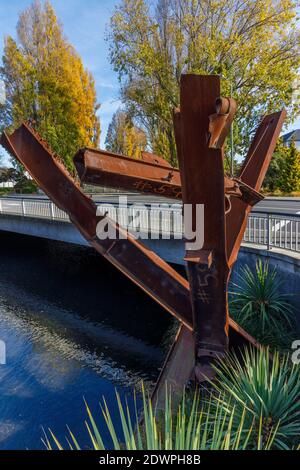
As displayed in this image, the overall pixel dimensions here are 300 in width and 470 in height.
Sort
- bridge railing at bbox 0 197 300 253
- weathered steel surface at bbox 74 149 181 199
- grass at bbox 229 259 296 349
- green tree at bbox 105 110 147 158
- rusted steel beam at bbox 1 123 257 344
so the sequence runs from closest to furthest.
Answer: weathered steel surface at bbox 74 149 181 199 < rusted steel beam at bbox 1 123 257 344 < grass at bbox 229 259 296 349 < bridge railing at bbox 0 197 300 253 < green tree at bbox 105 110 147 158

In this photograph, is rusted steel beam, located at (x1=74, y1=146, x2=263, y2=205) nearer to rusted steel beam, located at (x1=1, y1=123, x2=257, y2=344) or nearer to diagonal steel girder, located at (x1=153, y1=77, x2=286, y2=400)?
diagonal steel girder, located at (x1=153, y1=77, x2=286, y2=400)

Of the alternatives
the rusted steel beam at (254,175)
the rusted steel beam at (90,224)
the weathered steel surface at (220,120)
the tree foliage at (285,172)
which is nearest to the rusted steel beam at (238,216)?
the rusted steel beam at (254,175)

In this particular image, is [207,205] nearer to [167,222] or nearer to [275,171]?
[167,222]

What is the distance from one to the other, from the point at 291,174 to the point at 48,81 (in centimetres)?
2471

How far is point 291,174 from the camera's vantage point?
3388 cm

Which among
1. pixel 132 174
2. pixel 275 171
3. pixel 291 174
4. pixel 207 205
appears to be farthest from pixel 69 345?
pixel 275 171

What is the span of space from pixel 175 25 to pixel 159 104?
11.5 ft

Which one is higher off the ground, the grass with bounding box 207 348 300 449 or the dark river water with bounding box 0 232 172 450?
the grass with bounding box 207 348 300 449

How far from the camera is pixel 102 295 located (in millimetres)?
13516

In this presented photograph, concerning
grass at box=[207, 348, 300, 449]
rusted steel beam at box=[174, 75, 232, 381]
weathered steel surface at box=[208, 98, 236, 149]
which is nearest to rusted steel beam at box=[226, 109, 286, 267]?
rusted steel beam at box=[174, 75, 232, 381]

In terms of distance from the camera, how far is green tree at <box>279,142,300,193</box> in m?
33.9

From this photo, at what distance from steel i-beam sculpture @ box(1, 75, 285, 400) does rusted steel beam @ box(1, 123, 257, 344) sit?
12 millimetres
